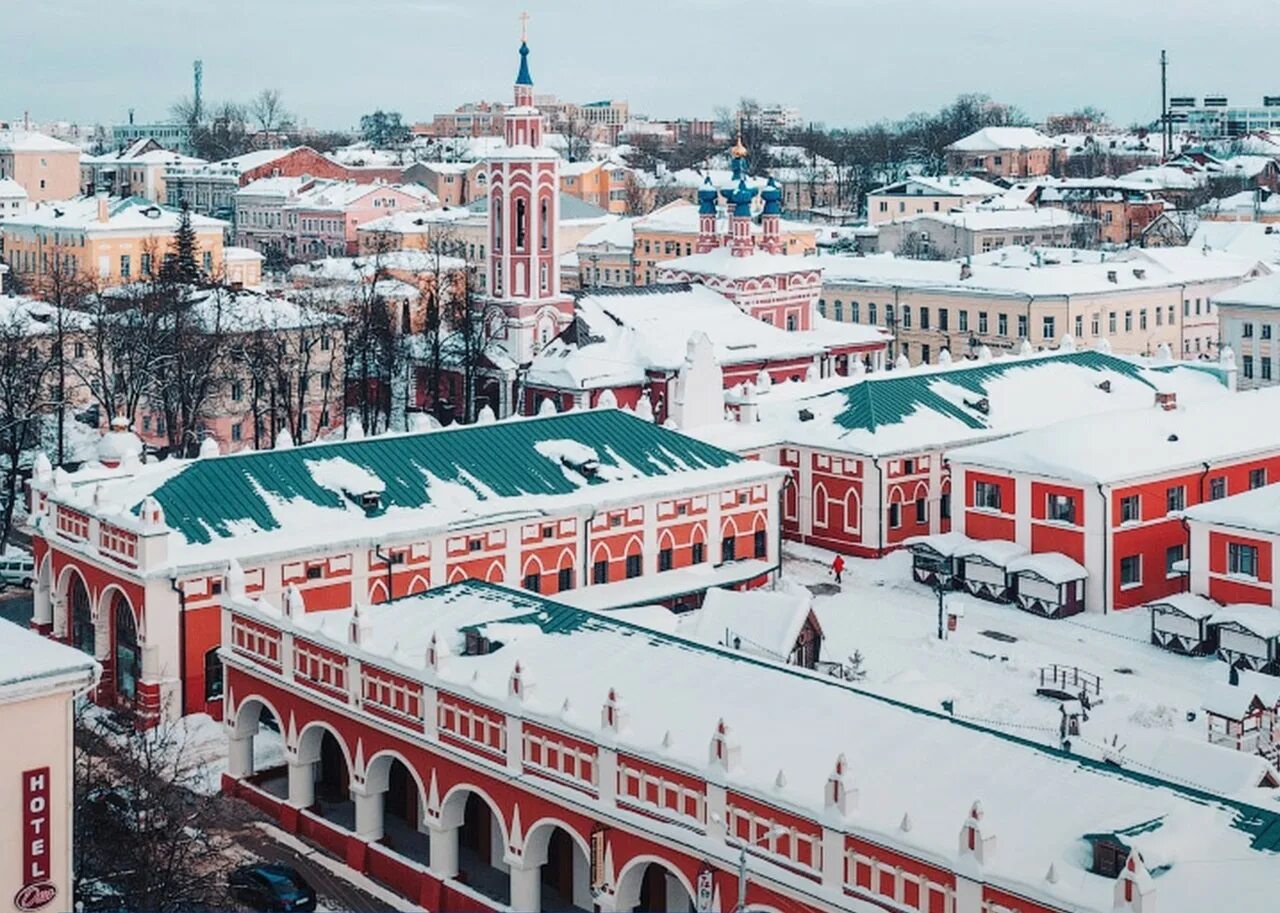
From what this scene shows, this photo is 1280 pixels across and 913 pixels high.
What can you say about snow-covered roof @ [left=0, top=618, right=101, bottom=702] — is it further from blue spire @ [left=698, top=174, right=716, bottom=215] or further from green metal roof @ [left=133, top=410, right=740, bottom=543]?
blue spire @ [left=698, top=174, right=716, bottom=215]

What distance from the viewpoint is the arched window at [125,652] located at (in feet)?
108

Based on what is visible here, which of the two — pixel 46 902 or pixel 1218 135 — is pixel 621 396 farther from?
pixel 1218 135

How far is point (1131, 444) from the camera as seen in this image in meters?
40.9

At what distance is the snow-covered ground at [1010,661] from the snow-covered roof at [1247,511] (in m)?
2.50

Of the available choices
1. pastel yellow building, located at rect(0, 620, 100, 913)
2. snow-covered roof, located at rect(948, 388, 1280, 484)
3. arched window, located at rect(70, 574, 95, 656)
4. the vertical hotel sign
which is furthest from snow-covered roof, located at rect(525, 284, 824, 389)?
the vertical hotel sign

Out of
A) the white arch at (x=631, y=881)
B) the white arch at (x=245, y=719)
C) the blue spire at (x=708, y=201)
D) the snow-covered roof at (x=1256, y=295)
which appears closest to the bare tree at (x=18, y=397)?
the white arch at (x=245, y=719)

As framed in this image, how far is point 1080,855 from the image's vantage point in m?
19.9

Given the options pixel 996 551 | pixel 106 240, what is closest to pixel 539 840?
pixel 996 551

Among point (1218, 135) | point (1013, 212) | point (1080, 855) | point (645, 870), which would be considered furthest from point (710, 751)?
point (1218, 135)

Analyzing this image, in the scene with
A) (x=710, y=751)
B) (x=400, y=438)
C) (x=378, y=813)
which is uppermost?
(x=400, y=438)

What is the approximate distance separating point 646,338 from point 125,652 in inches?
941

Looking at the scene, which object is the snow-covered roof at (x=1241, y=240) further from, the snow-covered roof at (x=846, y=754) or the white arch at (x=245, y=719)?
the snow-covered roof at (x=846, y=754)

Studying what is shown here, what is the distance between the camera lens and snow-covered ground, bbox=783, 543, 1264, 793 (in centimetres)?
3036

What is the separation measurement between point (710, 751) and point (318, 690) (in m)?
8.11
